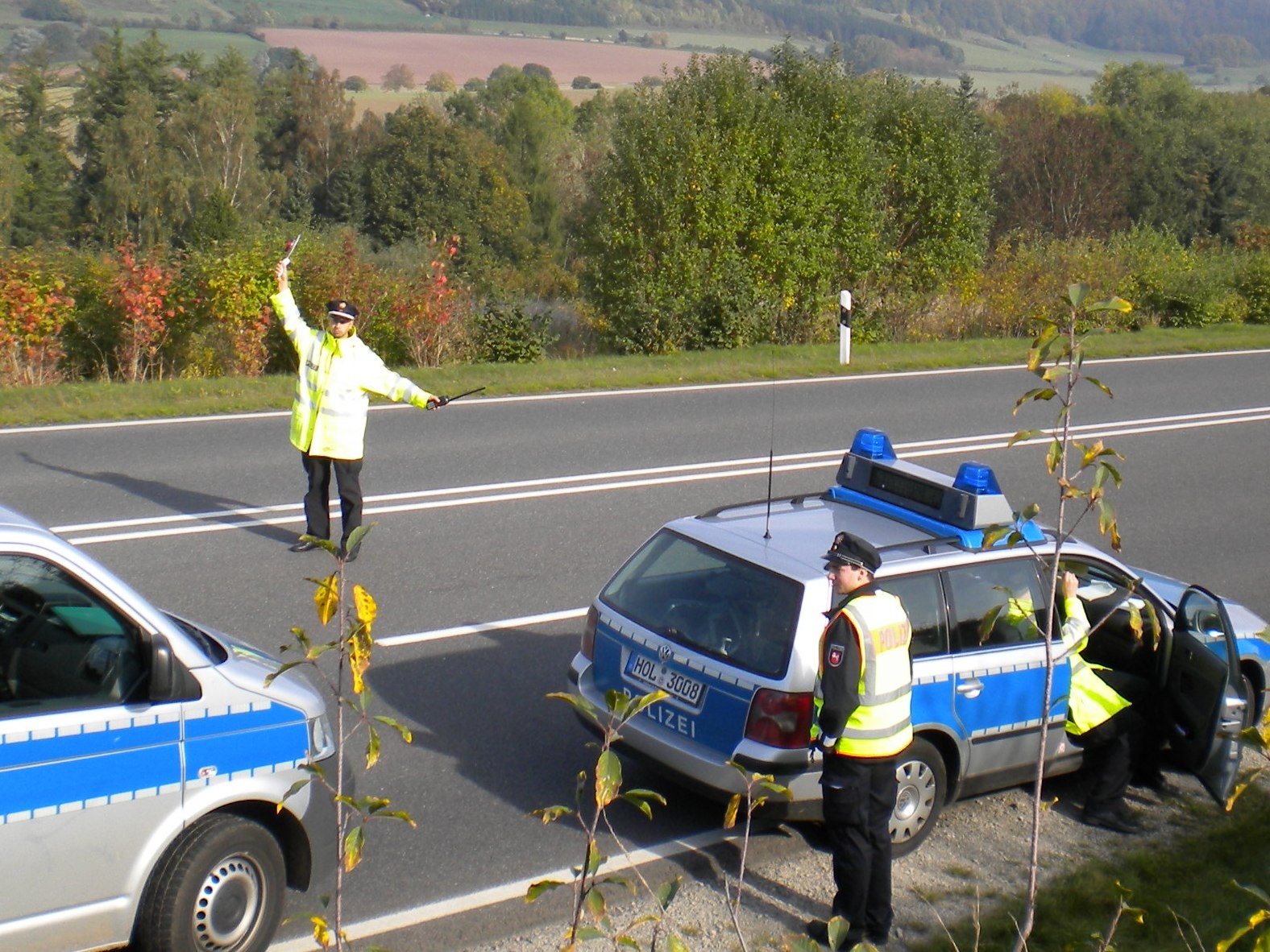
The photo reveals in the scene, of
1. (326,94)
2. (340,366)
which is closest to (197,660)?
(340,366)

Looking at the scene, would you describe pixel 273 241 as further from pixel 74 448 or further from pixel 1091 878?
pixel 1091 878

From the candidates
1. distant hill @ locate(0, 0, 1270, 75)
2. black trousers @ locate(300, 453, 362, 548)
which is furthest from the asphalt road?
distant hill @ locate(0, 0, 1270, 75)

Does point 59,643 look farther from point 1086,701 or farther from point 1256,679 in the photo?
point 1256,679

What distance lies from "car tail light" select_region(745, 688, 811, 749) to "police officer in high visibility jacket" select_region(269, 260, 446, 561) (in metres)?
4.86

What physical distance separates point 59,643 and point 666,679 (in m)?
2.65

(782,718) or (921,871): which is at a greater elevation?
(782,718)

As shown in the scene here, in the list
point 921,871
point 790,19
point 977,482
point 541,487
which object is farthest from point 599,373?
point 790,19

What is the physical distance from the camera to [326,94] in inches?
3482

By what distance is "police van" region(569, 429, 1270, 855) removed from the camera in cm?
596

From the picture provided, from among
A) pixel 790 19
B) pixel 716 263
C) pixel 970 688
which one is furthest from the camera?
pixel 790 19

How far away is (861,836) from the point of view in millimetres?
5363

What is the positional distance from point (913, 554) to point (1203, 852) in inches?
77.2

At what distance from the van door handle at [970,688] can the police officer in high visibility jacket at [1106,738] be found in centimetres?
44

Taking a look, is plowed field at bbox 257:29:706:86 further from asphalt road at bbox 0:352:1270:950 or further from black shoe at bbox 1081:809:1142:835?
black shoe at bbox 1081:809:1142:835
